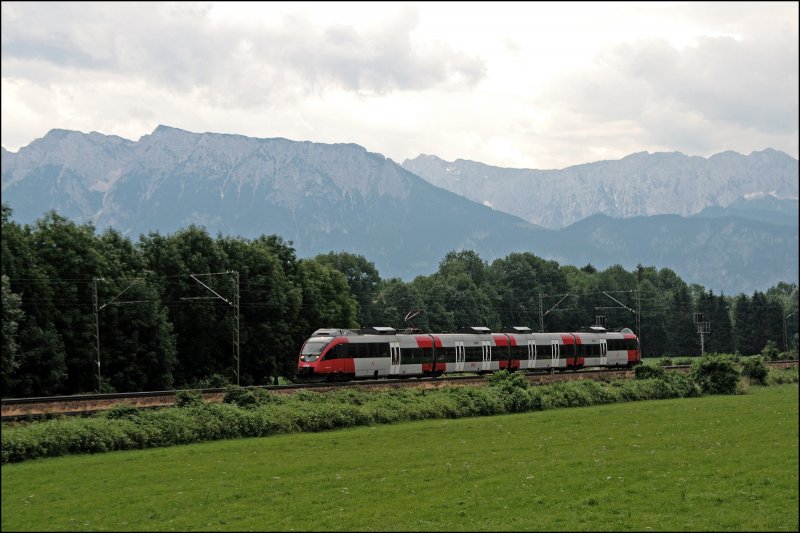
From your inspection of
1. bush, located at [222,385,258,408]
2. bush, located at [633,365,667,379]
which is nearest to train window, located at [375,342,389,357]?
bush, located at [222,385,258,408]

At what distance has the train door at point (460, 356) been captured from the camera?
235 feet

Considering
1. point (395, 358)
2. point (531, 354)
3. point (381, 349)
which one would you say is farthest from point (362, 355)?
point (531, 354)

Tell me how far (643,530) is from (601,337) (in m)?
66.1

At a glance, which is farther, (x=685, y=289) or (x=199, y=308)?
(x=685, y=289)

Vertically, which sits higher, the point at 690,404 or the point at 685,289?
the point at 685,289

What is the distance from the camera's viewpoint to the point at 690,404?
6106cm

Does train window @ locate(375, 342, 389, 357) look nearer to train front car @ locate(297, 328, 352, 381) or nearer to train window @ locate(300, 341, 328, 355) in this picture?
train front car @ locate(297, 328, 352, 381)

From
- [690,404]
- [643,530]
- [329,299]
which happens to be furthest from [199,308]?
[643,530]

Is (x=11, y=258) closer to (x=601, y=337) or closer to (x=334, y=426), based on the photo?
(x=334, y=426)

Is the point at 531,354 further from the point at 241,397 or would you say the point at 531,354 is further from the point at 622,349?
the point at 241,397

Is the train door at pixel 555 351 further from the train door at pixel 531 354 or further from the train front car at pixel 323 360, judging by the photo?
the train front car at pixel 323 360

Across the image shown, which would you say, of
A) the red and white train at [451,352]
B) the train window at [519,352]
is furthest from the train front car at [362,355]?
the train window at [519,352]

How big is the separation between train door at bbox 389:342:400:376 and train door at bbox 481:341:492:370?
10018 millimetres

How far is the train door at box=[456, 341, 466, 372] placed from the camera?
71688mm
